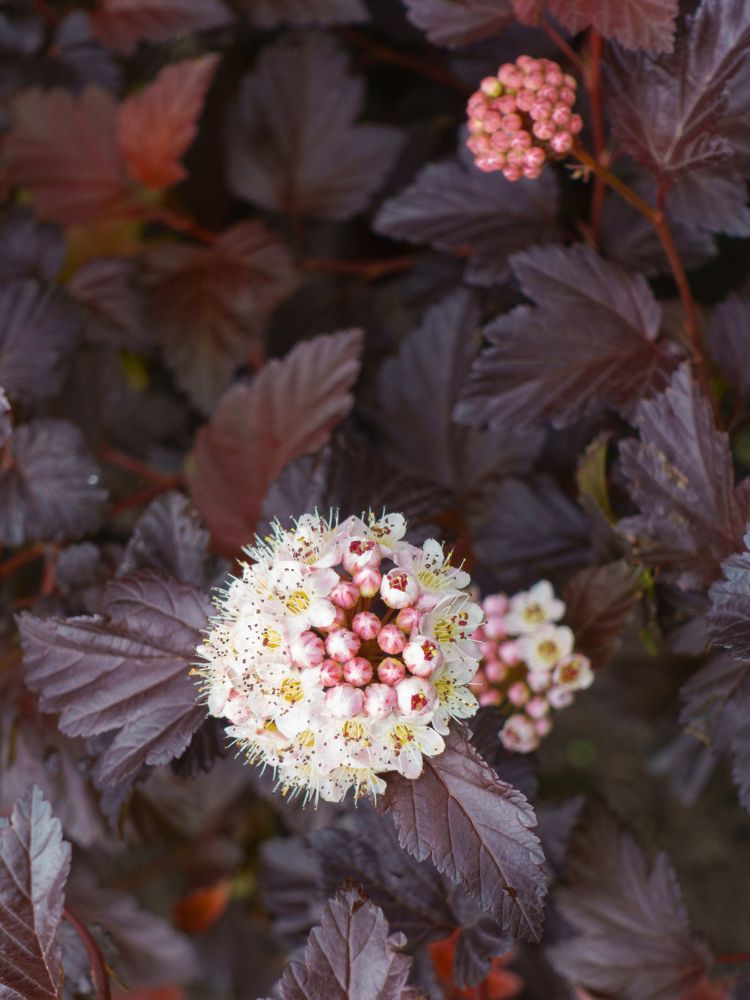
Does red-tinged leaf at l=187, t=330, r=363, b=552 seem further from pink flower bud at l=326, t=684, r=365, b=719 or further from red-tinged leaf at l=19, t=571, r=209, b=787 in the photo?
pink flower bud at l=326, t=684, r=365, b=719

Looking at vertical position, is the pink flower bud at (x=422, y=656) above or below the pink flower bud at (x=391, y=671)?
above

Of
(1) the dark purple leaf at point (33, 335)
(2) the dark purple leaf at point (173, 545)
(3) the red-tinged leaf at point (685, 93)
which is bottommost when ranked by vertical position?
(2) the dark purple leaf at point (173, 545)

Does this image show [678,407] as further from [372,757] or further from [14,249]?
[14,249]

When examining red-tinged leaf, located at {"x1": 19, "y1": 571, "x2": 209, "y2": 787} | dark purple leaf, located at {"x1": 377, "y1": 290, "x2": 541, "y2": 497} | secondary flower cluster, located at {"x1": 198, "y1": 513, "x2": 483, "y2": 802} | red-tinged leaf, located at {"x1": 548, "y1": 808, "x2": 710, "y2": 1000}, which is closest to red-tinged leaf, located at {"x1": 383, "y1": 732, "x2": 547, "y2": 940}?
secondary flower cluster, located at {"x1": 198, "y1": 513, "x2": 483, "y2": 802}

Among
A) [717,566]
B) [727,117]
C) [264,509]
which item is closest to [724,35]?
[727,117]

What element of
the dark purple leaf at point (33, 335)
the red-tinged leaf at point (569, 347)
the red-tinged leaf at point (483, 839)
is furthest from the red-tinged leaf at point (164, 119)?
the red-tinged leaf at point (483, 839)

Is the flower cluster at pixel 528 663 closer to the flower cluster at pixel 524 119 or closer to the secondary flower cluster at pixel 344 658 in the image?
the secondary flower cluster at pixel 344 658

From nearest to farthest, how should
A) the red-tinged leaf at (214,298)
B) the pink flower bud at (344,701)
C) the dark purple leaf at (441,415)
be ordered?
the pink flower bud at (344,701)
the dark purple leaf at (441,415)
the red-tinged leaf at (214,298)
